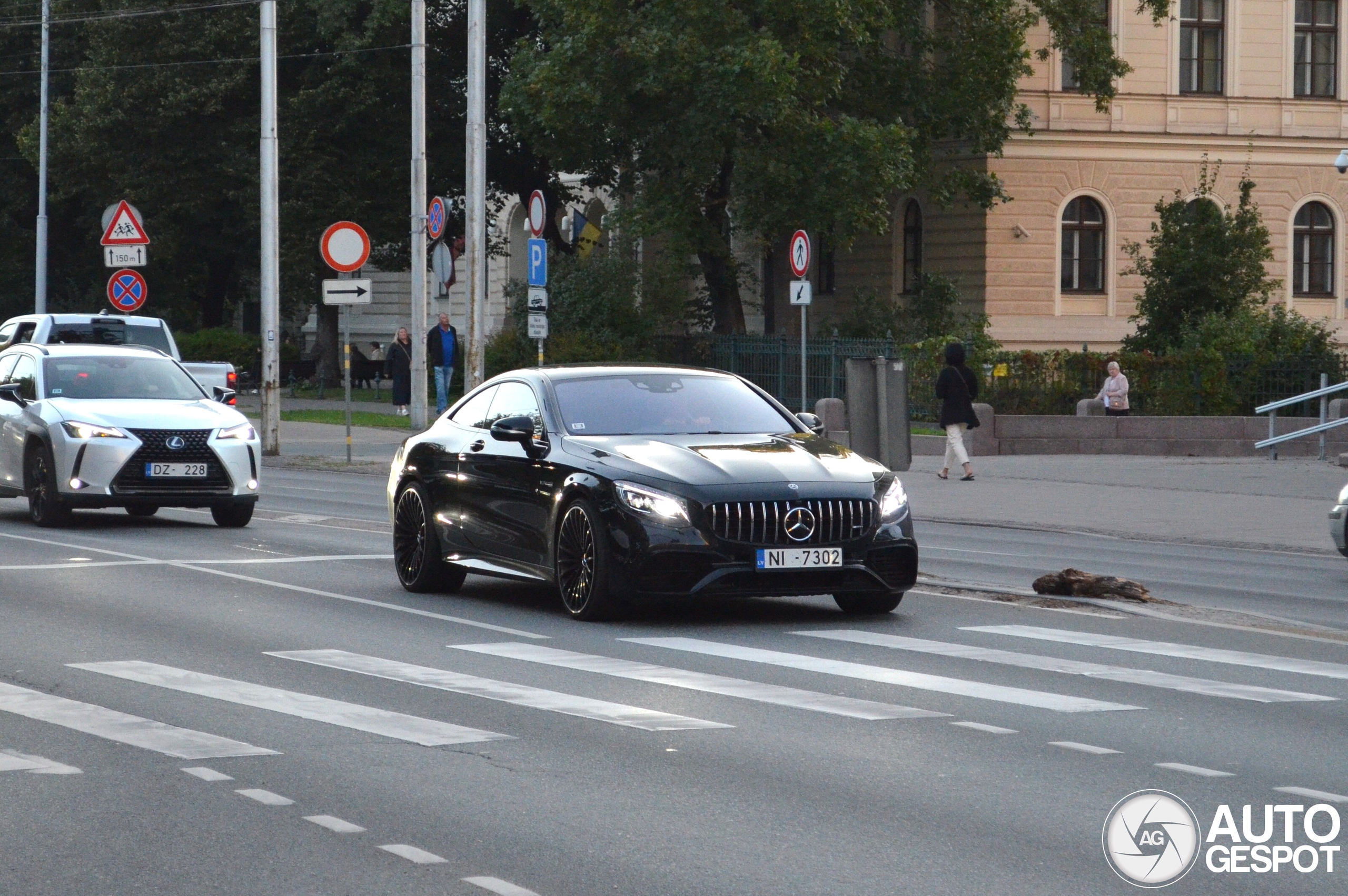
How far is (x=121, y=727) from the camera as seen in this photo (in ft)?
27.9

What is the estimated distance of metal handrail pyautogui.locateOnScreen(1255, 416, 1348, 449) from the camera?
31625 millimetres

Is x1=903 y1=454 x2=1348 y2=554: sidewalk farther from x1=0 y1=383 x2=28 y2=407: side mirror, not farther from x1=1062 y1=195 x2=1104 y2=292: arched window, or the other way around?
x1=1062 y1=195 x2=1104 y2=292: arched window

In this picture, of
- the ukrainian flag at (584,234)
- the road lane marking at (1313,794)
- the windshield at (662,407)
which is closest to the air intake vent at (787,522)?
the windshield at (662,407)

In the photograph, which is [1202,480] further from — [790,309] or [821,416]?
[790,309]

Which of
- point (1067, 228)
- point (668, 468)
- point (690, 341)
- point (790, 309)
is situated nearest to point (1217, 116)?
point (1067, 228)

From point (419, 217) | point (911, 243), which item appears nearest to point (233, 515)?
point (419, 217)

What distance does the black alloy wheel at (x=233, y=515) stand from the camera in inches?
760

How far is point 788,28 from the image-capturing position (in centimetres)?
3988

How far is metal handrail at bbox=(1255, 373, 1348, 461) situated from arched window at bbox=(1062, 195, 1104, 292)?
1365 cm

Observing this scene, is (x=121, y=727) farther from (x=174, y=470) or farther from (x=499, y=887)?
(x=174, y=470)

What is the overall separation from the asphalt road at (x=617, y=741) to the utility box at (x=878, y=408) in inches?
188

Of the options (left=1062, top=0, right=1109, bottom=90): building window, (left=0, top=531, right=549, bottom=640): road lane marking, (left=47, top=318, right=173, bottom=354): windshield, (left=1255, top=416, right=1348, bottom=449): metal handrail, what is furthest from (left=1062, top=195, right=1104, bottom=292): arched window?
(left=0, top=531, right=549, bottom=640): road lane marking

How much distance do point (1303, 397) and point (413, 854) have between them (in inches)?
1078

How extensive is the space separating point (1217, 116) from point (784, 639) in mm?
38847
